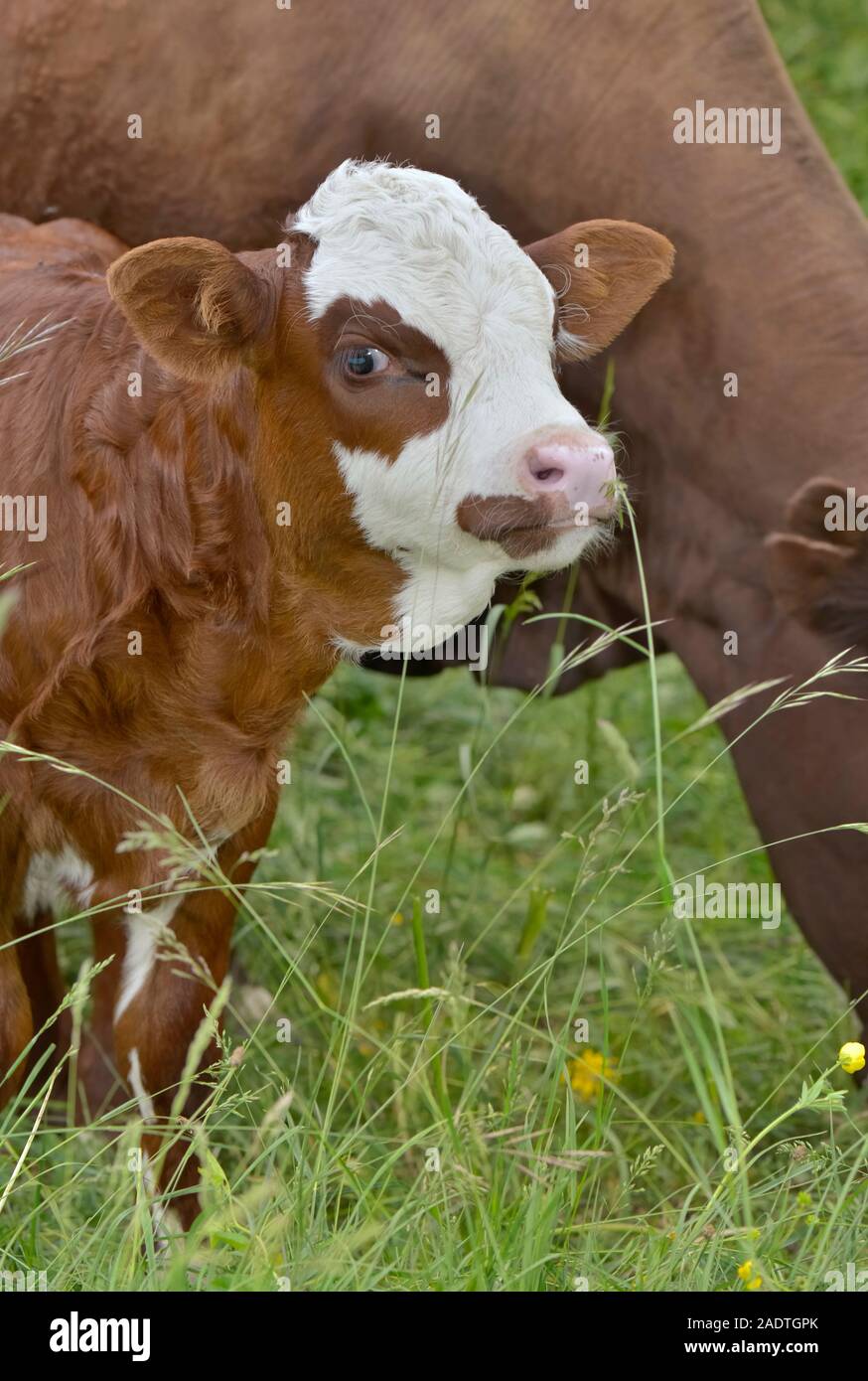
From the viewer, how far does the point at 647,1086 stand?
436 cm

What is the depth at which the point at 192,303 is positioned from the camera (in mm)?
2818

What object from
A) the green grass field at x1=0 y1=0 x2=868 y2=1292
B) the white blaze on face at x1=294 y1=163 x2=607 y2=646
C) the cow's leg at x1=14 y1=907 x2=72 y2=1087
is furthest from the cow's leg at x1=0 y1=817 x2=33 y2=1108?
the white blaze on face at x1=294 y1=163 x2=607 y2=646

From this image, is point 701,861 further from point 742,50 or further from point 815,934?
point 742,50

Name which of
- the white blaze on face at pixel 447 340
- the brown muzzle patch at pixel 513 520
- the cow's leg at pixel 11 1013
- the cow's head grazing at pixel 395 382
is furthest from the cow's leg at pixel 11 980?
the brown muzzle patch at pixel 513 520

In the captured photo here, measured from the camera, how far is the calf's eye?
9.27 ft

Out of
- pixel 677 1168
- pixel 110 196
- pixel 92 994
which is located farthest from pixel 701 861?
pixel 110 196

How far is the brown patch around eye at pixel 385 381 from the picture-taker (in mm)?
2811

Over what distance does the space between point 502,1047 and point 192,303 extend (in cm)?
176

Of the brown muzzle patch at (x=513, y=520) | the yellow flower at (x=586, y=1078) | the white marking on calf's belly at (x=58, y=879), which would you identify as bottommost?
the yellow flower at (x=586, y=1078)

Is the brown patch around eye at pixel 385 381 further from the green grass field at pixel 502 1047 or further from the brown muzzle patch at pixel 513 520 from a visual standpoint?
the green grass field at pixel 502 1047

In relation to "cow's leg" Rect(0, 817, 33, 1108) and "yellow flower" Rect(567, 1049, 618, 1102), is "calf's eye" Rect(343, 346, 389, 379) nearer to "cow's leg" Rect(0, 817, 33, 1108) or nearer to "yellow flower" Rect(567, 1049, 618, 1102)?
"cow's leg" Rect(0, 817, 33, 1108)

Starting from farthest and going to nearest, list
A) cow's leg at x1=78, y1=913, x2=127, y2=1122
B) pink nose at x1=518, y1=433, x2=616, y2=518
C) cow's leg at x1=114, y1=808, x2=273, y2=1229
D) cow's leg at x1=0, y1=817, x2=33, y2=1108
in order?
cow's leg at x1=78, y1=913, x2=127, y2=1122
cow's leg at x1=114, y1=808, x2=273, y2=1229
cow's leg at x1=0, y1=817, x2=33, y2=1108
pink nose at x1=518, y1=433, x2=616, y2=518

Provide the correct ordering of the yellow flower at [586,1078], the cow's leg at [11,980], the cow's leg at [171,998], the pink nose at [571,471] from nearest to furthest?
1. the pink nose at [571,471]
2. the cow's leg at [11,980]
3. the cow's leg at [171,998]
4. the yellow flower at [586,1078]

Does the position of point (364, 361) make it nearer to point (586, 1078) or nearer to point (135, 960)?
point (135, 960)
